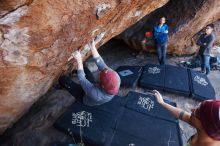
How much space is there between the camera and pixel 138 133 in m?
6.14

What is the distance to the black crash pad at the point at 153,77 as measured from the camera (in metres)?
7.53

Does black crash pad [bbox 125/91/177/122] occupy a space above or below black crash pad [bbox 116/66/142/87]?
below

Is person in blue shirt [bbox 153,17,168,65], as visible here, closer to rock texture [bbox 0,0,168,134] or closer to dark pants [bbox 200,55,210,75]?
dark pants [bbox 200,55,210,75]

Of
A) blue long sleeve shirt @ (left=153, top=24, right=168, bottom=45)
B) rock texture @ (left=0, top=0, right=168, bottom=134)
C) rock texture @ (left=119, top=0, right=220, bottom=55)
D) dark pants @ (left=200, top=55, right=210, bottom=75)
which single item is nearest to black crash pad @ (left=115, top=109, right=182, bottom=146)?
rock texture @ (left=0, top=0, right=168, bottom=134)

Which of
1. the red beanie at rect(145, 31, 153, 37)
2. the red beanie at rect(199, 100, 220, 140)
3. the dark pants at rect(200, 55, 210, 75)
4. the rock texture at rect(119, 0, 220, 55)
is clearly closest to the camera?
the red beanie at rect(199, 100, 220, 140)

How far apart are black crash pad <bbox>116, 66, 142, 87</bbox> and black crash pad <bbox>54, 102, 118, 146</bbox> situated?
1.30m

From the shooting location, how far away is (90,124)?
6211 mm

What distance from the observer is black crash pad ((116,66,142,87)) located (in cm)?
758

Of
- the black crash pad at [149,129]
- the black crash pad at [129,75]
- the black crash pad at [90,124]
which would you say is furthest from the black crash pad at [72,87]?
the black crash pad at [129,75]

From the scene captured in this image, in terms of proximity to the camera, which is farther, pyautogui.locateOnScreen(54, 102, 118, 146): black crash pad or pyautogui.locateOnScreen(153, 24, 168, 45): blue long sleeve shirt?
pyautogui.locateOnScreen(153, 24, 168, 45): blue long sleeve shirt

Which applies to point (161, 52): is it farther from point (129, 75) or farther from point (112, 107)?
point (112, 107)

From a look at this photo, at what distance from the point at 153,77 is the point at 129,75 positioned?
1.92 feet

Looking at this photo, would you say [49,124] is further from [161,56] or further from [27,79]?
[161,56]

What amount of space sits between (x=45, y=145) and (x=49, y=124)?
1.62 feet
